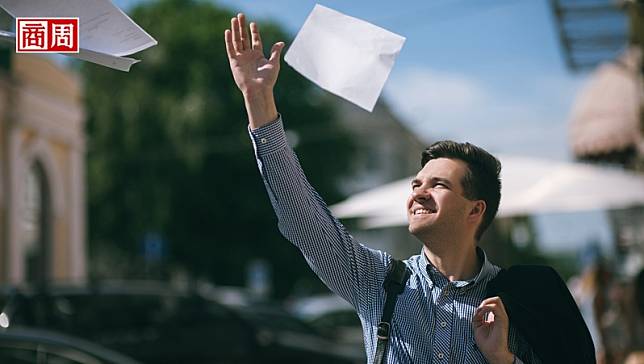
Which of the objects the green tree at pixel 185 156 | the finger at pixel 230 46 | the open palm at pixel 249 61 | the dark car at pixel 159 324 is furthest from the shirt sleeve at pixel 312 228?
the green tree at pixel 185 156

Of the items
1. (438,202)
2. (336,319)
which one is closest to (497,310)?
(438,202)

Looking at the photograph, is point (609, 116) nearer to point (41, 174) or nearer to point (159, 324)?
point (159, 324)

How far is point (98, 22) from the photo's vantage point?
2566 mm

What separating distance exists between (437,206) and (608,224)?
636 inches

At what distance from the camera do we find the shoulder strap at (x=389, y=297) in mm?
2459

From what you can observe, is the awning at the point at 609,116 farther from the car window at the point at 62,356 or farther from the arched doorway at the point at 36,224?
the arched doorway at the point at 36,224

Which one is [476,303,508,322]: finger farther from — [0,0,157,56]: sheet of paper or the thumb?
[0,0,157,56]: sheet of paper

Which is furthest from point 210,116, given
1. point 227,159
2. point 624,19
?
point 624,19

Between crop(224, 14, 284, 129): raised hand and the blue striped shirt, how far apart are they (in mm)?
43

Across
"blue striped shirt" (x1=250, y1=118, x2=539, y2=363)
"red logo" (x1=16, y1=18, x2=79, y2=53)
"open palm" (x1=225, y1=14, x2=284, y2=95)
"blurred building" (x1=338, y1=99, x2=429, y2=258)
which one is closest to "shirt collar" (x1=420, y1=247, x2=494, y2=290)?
"blue striped shirt" (x1=250, y1=118, x2=539, y2=363)

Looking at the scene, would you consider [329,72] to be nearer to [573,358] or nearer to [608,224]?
[573,358]

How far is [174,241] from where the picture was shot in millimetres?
33062

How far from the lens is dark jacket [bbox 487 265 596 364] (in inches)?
95.0

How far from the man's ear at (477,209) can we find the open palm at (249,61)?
0.59 metres
